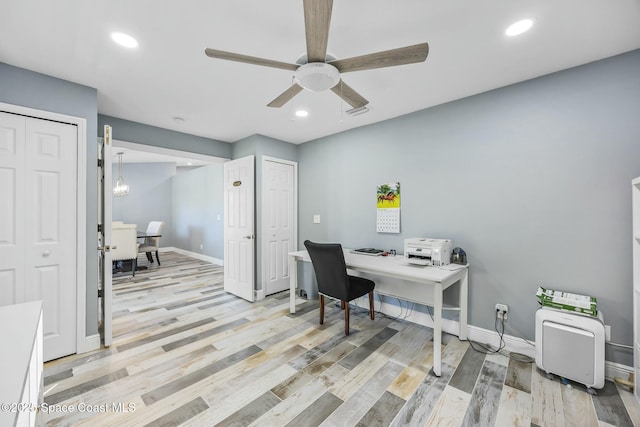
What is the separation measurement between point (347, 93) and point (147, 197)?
8188 mm

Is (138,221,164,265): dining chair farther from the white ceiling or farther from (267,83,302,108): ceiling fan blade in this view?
(267,83,302,108): ceiling fan blade

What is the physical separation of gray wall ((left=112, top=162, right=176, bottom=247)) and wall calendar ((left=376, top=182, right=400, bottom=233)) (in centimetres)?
740

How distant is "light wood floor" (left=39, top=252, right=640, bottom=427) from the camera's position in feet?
5.36

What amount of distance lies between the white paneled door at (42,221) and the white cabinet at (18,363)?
4.16 ft

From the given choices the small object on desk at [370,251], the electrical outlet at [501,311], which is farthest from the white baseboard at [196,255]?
the electrical outlet at [501,311]

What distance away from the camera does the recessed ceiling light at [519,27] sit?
1601 mm

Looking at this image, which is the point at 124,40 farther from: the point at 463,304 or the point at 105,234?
the point at 463,304

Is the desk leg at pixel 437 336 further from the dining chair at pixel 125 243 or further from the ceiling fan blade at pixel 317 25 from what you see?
the dining chair at pixel 125 243

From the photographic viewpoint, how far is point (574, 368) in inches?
72.9

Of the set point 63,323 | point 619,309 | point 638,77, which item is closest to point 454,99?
point 638,77

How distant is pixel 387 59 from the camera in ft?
4.68

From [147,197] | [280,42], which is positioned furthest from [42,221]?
[147,197]

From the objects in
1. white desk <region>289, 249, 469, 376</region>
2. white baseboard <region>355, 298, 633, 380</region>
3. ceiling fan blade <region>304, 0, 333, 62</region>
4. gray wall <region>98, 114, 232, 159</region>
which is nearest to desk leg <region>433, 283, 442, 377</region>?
white desk <region>289, 249, 469, 376</region>

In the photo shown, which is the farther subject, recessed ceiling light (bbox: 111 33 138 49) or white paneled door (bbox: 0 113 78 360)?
white paneled door (bbox: 0 113 78 360)
